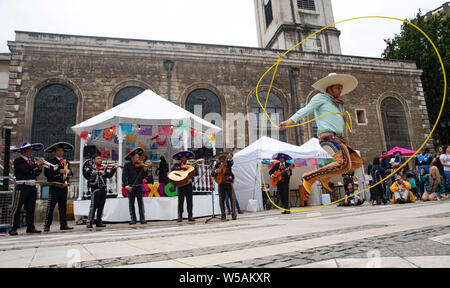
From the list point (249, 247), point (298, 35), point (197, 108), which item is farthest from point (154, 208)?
point (298, 35)

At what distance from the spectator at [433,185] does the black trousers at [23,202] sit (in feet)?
37.7

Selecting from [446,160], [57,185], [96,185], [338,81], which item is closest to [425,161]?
[446,160]

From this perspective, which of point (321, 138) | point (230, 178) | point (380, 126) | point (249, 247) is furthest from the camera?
point (380, 126)

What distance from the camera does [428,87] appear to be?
25.1 m

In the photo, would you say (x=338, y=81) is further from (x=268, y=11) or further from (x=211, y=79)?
(x=268, y=11)

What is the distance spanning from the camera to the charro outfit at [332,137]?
4.62 metres

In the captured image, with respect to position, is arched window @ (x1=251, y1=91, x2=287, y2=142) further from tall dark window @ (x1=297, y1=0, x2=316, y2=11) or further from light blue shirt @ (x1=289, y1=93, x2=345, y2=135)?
light blue shirt @ (x1=289, y1=93, x2=345, y2=135)

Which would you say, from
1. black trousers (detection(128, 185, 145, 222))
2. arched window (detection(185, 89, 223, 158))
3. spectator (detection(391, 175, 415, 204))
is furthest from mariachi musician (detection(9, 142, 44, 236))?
arched window (detection(185, 89, 223, 158))

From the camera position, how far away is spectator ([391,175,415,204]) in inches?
383

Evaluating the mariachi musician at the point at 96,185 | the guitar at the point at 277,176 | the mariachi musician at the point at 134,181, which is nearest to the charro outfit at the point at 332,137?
the guitar at the point at 277,176

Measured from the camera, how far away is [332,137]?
4.65 m

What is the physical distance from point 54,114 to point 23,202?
10406 mm
